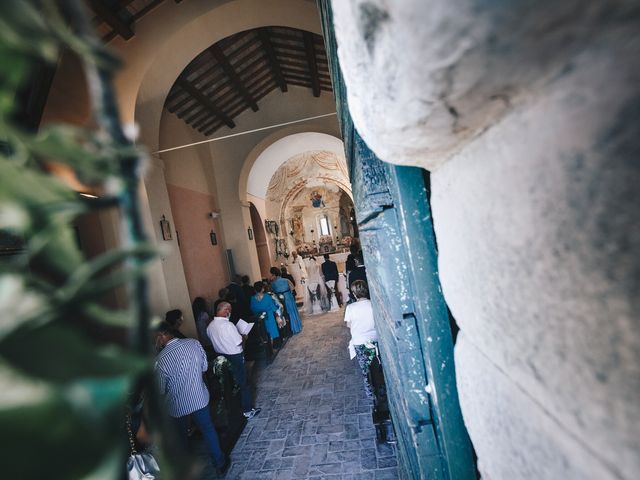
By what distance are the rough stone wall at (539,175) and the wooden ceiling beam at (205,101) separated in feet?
25.1

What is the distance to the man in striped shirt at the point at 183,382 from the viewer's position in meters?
3.30

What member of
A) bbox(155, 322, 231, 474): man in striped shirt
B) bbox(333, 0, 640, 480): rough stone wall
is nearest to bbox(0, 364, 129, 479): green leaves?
bbox(333, 0, 640, 480): rough stone wall

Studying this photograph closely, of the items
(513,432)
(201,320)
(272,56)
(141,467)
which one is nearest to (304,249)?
(272,56)

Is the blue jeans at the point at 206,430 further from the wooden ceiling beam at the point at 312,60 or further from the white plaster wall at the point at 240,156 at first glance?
the wooden ceiling beam at the point at 312,60

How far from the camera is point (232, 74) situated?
25.0 feet

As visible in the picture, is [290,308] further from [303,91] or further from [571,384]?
[571,384]

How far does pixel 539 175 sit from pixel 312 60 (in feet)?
26.7

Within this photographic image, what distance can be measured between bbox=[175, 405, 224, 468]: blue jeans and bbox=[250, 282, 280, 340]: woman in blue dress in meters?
3.10

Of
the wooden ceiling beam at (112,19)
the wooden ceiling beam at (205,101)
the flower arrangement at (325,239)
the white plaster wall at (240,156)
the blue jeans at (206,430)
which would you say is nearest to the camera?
the blue jeans at (206,430)

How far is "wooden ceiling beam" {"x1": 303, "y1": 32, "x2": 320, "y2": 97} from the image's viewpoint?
661 centimetres

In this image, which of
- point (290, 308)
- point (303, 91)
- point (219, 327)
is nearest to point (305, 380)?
point (219, 327)

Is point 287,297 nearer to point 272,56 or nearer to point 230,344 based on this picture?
point 230,344

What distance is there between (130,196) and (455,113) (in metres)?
0.55

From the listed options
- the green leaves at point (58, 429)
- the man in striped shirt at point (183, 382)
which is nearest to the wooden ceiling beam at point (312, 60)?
the man in striped shirt at point (183, 382)
